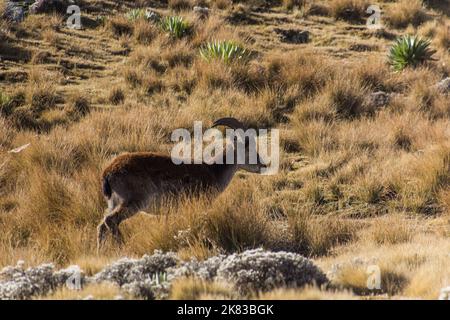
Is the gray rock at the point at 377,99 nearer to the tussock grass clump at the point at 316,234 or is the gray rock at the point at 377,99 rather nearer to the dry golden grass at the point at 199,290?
the tussock grass clump at the point at 316,234

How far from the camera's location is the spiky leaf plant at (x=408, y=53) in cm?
1684

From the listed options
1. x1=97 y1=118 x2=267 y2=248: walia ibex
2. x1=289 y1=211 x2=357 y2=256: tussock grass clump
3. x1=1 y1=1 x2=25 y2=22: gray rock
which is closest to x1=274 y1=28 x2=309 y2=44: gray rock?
x1=1 y1=1 x2=25 y2=22: gray rock

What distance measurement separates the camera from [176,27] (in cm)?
1759

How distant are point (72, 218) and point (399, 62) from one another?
9.62 metres

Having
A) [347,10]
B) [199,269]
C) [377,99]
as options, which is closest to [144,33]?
[377,99]

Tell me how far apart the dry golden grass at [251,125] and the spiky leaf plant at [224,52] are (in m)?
0.28

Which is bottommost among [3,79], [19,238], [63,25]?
[19,238]

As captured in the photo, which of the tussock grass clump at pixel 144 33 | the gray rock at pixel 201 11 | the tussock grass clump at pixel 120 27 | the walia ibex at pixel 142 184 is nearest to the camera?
the walia ibex at pixel 142 184

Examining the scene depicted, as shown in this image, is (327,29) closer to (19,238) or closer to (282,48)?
(282,48)

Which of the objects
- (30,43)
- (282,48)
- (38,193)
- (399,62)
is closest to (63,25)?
(30,43)

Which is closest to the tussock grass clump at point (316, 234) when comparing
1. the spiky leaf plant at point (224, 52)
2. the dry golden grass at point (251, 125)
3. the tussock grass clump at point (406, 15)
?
the dry golden grass at point (251, 125)

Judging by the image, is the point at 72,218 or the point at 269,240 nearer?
the point at 269,240

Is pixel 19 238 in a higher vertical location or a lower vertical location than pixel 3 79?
lower

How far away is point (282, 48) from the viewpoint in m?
17.9
